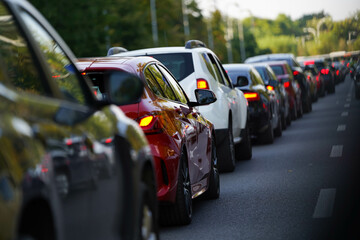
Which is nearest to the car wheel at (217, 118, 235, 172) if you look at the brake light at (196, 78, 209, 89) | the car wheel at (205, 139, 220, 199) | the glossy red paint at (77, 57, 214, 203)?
the brake light at (196, 78, 209, 89)

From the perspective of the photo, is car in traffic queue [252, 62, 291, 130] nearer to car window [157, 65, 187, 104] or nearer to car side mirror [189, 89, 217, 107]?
car side mirror [189, 89, 217, 107]

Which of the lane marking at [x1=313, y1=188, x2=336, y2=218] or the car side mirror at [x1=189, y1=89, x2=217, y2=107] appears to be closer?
the lane marking at [x1=313, y1=188, x2=336, y2=218]

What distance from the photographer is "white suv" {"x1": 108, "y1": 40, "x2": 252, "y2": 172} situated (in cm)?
1177

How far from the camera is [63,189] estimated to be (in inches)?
141

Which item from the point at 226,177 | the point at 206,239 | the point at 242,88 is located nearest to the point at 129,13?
the point at 242,88

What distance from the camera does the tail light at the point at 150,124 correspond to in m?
7.55

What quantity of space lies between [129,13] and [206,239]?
66.3 meters

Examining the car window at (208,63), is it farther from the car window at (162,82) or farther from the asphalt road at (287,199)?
the car window at (162,82)

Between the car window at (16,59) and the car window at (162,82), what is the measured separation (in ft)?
12.1

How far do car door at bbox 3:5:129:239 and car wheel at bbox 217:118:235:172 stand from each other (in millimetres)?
7610

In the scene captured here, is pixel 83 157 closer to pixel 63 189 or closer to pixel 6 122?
pixel 63 189

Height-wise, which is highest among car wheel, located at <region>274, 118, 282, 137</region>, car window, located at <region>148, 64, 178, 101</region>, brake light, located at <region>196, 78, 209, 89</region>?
car window, located at <region>148, 64, 178, 101</region>

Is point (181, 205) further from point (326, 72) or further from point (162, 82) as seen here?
point (326, 72)

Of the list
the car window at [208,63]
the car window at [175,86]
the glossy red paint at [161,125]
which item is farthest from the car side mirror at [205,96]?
the car window at [208,63]
